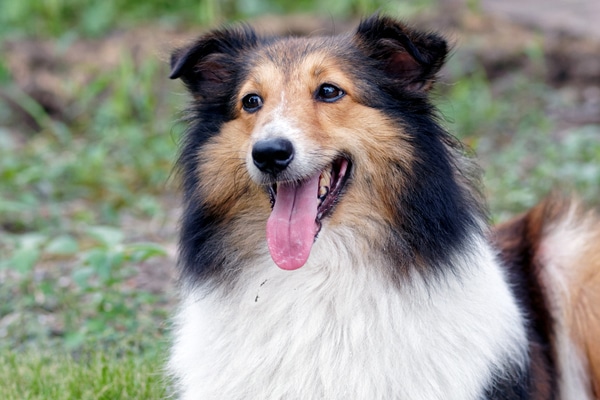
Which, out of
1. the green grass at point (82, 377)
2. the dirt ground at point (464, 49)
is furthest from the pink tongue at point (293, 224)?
the dirt ground at point (464, 49)

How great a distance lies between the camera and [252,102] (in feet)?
11.3

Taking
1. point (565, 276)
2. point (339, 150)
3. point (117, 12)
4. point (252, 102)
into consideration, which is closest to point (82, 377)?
point (252, 102)

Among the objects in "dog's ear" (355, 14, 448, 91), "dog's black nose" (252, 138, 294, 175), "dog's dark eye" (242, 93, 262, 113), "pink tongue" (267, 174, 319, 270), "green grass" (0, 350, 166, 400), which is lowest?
"green grass" (0, 350, 166, 400)

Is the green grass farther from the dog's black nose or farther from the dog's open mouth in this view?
the dog's black nose

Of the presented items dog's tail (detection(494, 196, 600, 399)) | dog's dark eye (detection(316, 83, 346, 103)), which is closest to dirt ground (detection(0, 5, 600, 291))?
dog's tail (detection(494, 196, 600, 399))

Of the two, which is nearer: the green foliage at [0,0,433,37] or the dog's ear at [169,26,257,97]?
the dog's ear at [169,26,257,97]

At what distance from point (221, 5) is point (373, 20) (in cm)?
697

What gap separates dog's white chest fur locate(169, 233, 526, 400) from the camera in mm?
3207

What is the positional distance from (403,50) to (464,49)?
20.6 feet

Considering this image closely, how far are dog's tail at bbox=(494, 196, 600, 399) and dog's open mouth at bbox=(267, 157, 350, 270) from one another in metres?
1.18

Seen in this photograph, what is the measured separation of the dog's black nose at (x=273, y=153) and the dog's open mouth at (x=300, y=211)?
0.54 feet

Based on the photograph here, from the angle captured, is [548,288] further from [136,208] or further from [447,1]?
[447,1]

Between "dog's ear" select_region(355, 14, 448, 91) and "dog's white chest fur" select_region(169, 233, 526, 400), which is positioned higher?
"dog's ear" select_region(355, 14, 448, 91)

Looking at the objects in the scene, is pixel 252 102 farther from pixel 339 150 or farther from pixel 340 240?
pixel 340 240
